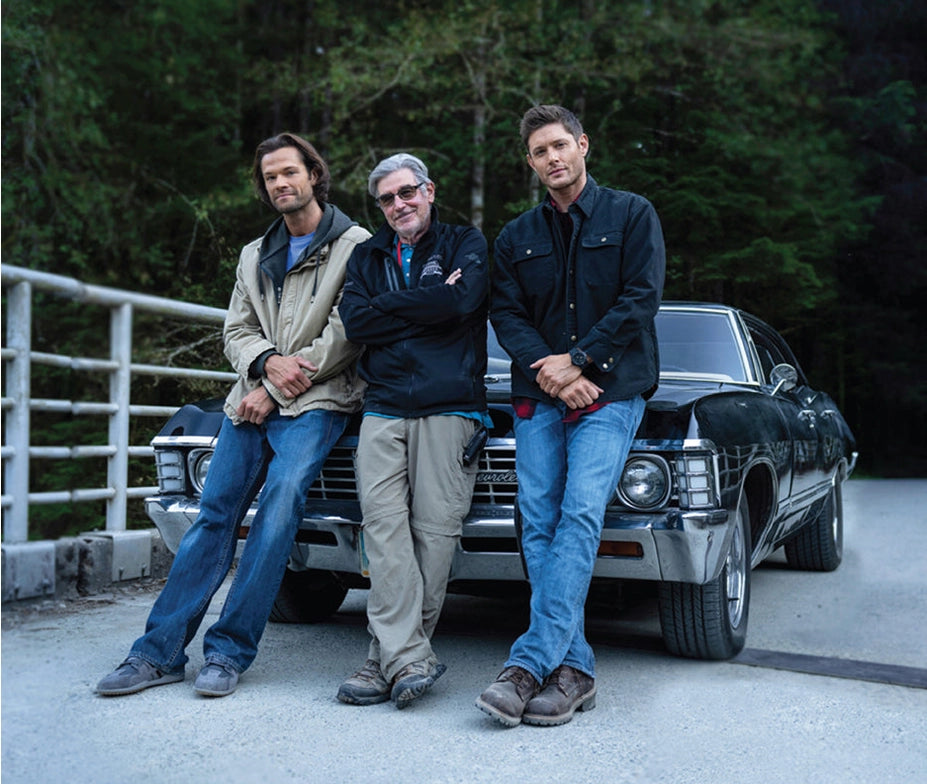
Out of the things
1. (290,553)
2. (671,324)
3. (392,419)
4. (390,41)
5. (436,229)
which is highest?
(390,41)

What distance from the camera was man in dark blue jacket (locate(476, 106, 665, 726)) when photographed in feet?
12.0

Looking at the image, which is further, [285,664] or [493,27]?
[493,27]

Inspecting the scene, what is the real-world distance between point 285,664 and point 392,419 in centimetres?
115

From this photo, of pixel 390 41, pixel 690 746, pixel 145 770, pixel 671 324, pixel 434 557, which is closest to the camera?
pixel 145 770

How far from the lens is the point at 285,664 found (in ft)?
14.2

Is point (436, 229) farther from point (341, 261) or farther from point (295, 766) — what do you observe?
point (295, 766)

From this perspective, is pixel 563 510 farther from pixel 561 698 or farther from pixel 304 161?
pixel 304 161

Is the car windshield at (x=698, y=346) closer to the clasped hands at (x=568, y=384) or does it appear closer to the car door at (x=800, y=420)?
the car door at (x=800, y=420)

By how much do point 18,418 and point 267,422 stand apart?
1668mm

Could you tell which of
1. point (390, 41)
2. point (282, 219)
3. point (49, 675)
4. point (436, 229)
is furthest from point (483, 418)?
point (390, 41)

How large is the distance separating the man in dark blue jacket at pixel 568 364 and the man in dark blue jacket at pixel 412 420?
7.6 inches

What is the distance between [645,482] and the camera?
3.95m

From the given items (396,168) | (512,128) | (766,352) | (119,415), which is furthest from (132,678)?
(512,128)

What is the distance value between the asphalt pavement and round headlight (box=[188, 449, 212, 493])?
2.30 feet
